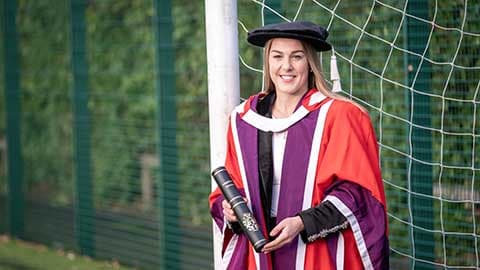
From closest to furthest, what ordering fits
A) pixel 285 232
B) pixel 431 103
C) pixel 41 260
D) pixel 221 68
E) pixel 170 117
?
pixel 285 232, pixel 221 68, pixel 431 103, pixel 170 117, pixel 41 260

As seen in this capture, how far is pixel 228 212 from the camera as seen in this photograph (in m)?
4.19

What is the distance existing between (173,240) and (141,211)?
4.23 feet

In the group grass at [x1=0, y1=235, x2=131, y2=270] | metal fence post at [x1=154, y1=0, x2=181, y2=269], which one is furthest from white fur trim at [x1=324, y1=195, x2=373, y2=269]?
grass at [x1=0, y1=235, x2=131, y2=270]

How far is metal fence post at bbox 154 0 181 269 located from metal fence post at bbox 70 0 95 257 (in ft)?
3.93

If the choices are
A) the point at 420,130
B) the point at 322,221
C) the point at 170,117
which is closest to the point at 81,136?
the point at 170,117

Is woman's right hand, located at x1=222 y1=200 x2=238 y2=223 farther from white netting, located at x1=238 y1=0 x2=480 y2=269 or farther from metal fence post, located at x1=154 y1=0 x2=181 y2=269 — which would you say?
metal fence post, located at x1=154 y1=0 x2=181 y2=269

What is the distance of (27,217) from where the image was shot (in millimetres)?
9352

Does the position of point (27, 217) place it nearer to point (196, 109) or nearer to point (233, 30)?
point (196, 109)

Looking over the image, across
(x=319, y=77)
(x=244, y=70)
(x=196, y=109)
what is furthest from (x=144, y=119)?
(x=319, y=77)

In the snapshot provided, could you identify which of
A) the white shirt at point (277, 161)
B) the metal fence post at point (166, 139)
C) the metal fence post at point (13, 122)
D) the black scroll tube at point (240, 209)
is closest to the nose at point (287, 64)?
the white shirt at point (277, 161)

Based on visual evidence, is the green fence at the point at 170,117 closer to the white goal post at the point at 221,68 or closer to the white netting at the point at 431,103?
the white netting at the point at 431,103

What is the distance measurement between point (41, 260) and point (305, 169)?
4744mm

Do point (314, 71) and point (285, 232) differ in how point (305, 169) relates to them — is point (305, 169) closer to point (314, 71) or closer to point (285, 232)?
point (285, 232)

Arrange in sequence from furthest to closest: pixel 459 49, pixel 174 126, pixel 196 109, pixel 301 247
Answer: pixel 196 109
pixel 174 126
pixel 459 49
pixel 301 247
